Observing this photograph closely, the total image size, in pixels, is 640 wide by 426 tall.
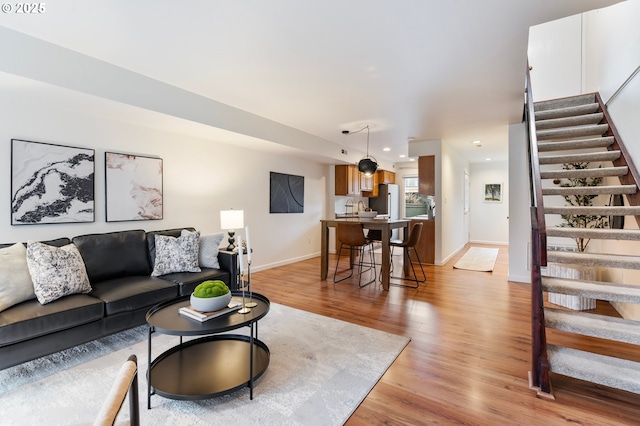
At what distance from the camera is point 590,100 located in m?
3.93

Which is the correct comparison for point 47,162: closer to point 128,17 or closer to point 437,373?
point 128,17

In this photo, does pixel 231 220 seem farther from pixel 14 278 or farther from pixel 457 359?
pixel 457 359

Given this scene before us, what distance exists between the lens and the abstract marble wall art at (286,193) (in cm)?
559

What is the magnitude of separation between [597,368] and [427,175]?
4.37 m

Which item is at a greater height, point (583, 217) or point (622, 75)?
point (622, 75)

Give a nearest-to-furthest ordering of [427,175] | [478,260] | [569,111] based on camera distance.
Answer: [569,111] → [427,175] → [478,260]

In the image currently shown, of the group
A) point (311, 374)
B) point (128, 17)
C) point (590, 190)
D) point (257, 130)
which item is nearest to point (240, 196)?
point (257, 130)

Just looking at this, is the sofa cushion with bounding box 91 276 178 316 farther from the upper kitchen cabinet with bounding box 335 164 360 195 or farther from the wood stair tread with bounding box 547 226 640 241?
the upper kitchen cabinet with bounding box 335 164 360 195

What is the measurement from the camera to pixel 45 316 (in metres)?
2.08

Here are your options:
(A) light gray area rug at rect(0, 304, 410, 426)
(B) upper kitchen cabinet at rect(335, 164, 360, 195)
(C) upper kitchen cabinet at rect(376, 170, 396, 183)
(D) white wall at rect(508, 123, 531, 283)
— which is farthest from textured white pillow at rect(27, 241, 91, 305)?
(C) upper kitchen cabinet at rect(376, 170, 396, 183)

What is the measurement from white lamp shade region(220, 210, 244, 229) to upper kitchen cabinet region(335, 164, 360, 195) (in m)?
3.32

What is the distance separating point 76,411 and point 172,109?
276 cm

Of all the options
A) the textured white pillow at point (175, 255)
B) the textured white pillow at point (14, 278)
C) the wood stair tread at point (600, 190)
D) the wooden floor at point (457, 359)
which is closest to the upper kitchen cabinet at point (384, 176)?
the wooden floor at point (457, 359)

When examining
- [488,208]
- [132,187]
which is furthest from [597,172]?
[488,208]
